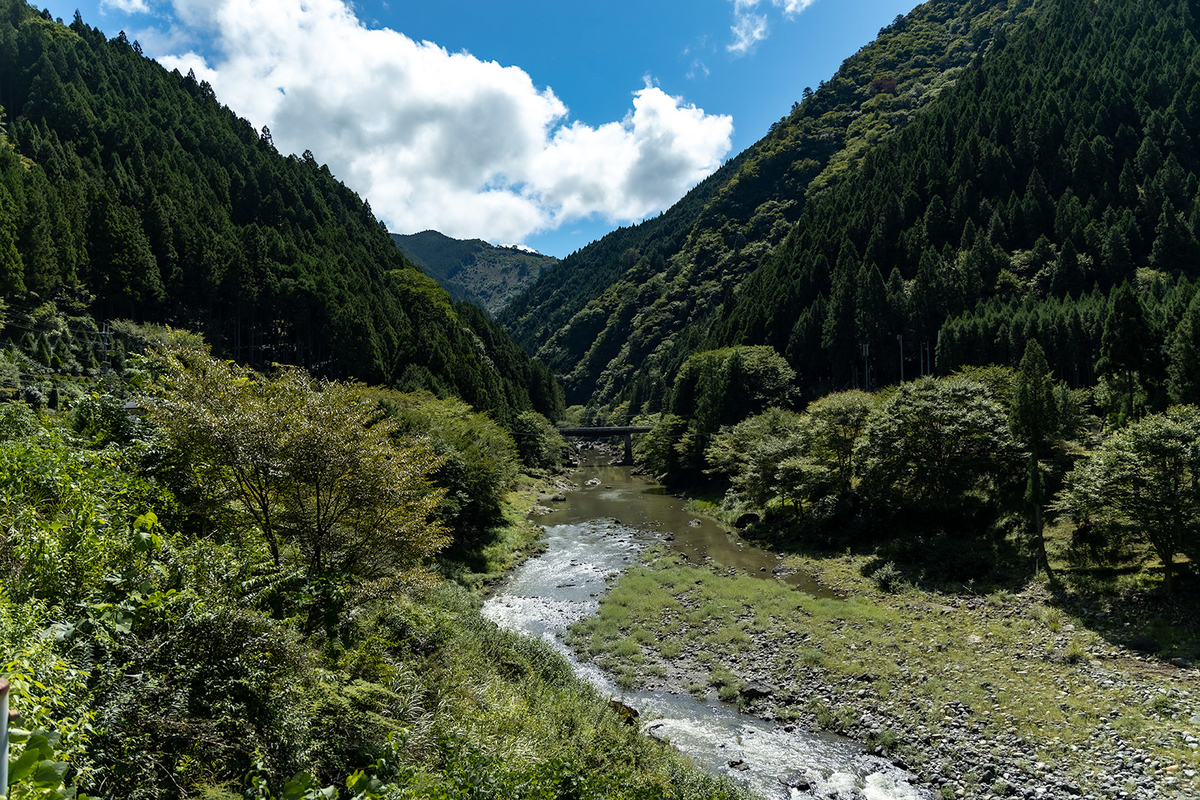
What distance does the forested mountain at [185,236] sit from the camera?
57.7 metres

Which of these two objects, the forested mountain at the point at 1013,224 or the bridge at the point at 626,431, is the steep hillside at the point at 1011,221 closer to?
the forested mountain at the point at 1013,224

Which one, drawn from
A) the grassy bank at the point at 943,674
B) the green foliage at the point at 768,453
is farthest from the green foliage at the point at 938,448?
the grassy bank at the point at 943,674

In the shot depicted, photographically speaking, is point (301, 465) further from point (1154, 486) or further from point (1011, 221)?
point (1011, 221)

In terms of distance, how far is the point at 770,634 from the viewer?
24.6m

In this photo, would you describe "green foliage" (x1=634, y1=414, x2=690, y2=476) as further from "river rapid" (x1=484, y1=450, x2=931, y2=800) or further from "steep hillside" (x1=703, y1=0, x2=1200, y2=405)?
"steep hillside" (x1=703, y1=0, x2=1200, y2=405)

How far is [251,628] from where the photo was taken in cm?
807

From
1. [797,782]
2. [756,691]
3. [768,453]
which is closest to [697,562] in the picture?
[768,453]

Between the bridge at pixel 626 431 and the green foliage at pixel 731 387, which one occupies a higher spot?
the green foliage at pixel 731 387

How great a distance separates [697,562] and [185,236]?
72.5m

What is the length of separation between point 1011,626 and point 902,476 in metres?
12.0

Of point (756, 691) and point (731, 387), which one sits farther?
point (731, 387)

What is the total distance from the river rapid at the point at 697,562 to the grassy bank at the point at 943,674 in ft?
3.23

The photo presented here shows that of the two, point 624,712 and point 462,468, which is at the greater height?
point 462,468

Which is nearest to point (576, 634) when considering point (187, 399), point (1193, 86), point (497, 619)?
point (497, 619)
